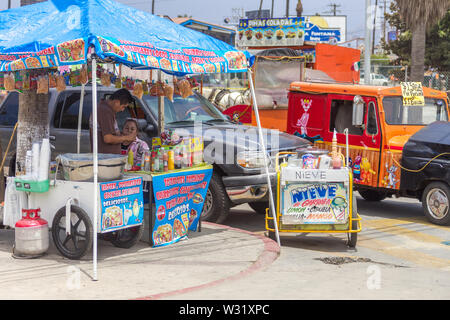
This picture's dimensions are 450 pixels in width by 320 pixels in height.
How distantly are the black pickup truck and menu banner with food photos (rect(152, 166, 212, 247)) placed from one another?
640 mm

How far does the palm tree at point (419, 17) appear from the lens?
2173cm

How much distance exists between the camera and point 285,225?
8312 millimetres

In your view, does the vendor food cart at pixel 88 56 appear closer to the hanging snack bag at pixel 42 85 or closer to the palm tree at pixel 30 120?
the hanging snack bag at pixel 42 85

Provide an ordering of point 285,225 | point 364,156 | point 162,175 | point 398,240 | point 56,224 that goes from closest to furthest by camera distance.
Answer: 1. point 56,224
2. point 162,175
3. point 285,225
4. point 398,240
5. point 364,156

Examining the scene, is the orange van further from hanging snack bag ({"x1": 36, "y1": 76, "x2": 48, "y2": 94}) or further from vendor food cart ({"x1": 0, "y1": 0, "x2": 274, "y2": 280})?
hanging snack bag ({"x1": 36, "y1": 76, "x2": 48, "y2": 94})

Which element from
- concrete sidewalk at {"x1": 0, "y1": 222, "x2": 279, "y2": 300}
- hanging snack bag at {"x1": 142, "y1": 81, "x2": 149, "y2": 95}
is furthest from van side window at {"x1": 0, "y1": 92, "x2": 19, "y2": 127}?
hanging snack bag at {"x1": 142, "y1": 81, "x2": 149, "y2": 95}

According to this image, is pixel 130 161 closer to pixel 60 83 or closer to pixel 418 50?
pixel 60 83

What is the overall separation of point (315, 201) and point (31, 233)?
358 centimetres

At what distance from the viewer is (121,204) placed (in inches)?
277

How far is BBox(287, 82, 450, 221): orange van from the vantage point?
10.4 meters

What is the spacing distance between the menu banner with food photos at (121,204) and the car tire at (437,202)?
16.4 ft
